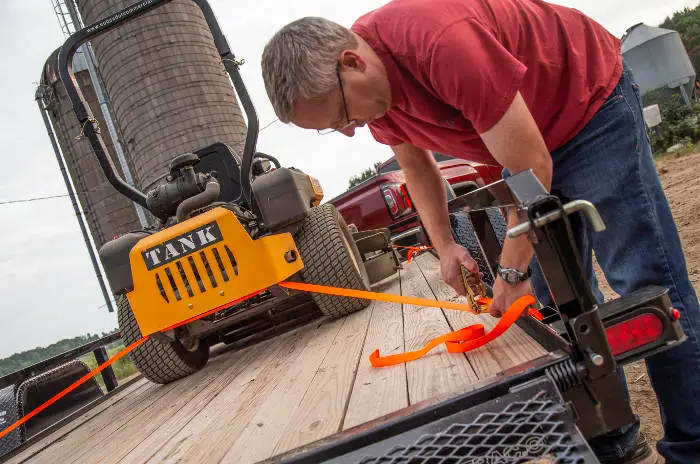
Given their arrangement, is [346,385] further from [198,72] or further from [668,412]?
[198,72]

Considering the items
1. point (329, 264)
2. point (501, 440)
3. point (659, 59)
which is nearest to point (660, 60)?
point (659, 59)

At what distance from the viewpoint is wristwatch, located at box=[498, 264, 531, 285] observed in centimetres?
137

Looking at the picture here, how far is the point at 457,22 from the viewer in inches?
48.0

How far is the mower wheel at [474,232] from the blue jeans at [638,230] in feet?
1.71

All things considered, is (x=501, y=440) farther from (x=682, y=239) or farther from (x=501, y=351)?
(x=682, y=239)

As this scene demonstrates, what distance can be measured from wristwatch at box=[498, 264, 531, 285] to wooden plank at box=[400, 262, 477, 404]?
0.87ft

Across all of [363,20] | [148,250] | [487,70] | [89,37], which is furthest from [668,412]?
[89,37]

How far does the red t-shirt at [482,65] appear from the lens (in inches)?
46.9

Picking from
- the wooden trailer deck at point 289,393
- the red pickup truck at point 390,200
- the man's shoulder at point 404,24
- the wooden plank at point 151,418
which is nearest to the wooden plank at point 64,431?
the wooden trailer deck at point 289,393

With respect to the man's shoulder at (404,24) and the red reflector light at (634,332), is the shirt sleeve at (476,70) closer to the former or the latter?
the man's shoulder at (404,24)

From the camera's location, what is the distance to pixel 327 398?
164cm

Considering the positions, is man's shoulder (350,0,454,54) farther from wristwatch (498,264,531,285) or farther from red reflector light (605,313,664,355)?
red reflector light (605,313,664,355)

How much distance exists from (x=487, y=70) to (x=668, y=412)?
1086mm

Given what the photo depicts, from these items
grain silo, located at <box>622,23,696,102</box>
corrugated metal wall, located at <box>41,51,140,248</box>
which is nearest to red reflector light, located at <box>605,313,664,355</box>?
corrugated metal wall, located at <box>41,51,140,248</box>
